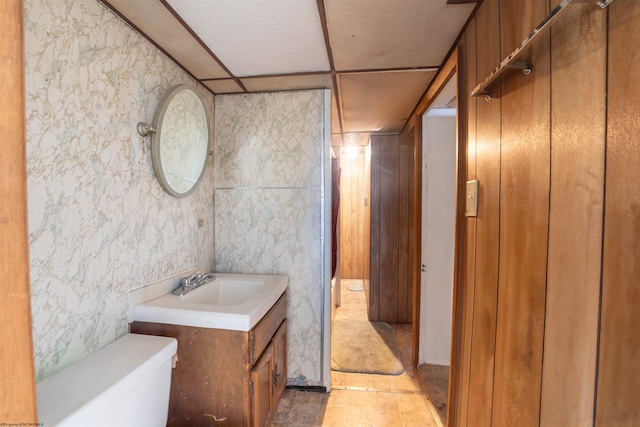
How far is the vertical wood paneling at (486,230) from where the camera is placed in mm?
857

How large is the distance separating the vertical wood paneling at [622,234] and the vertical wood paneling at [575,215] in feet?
0.05

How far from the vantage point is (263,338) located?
1.22 metres

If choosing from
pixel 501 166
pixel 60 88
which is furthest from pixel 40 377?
pixel 501 166

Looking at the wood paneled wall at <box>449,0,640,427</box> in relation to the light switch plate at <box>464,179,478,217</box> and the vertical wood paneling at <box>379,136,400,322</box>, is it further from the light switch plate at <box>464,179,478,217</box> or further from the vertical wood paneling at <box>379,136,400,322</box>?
the vertical wood paneling at <box>379,136,400,322</box>

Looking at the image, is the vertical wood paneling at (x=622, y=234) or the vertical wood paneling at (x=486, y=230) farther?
the vertical wood paneling at (x=486, y=230)

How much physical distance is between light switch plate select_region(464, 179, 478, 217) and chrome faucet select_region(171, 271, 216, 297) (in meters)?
1.44

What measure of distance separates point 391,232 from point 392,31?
1.96m

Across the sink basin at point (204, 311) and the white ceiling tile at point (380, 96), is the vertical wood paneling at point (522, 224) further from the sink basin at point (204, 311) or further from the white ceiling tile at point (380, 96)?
the sink basin at point (204, 311)

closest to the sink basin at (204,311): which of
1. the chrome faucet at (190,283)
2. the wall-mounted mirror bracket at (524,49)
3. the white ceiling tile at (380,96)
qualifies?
the chrome faucet at (190,283)

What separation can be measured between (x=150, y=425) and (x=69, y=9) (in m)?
1.48

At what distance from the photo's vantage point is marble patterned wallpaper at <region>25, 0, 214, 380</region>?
2.51ft

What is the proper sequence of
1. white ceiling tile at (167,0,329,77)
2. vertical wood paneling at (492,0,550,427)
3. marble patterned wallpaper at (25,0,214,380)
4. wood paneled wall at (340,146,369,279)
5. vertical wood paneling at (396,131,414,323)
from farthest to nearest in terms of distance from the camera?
wood paneled wall at (340,146,369,279), vertical wood paneling at (396,131,414,323), white ceiling tile at (167,0,329,77), marble patterned wallpaper at (25,0,214,380), vertical wood paneling at (492,0,550,427)

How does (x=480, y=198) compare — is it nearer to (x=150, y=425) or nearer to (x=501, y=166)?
(x=501, y=166)

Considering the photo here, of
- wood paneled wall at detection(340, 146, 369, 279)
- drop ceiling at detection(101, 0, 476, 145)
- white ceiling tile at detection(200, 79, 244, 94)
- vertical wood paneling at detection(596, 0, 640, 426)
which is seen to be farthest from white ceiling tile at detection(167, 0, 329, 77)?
wood paneled wall at detection(340, 146, 369, 279)
